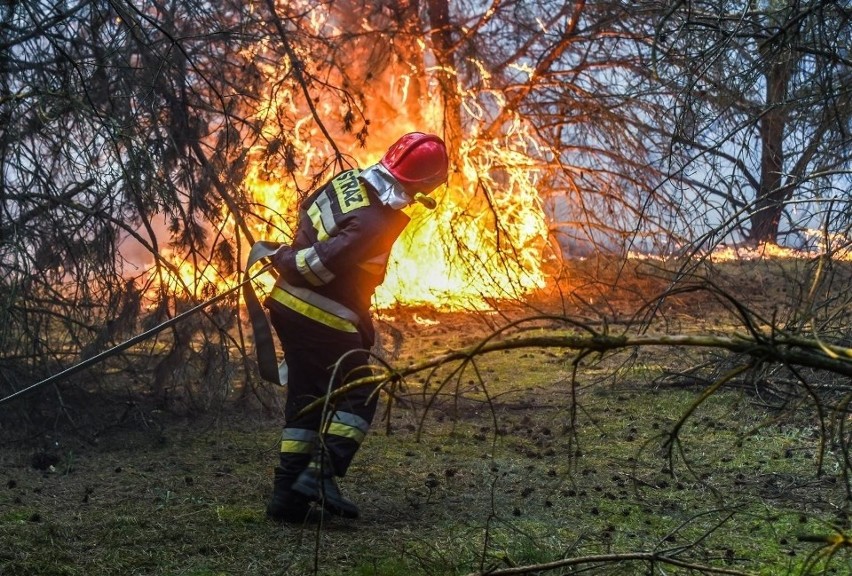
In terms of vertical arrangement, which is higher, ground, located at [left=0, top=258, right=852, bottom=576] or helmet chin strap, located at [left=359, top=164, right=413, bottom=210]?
helmet chin strap, located at [left=359, top=164, right=413, bottom=210]

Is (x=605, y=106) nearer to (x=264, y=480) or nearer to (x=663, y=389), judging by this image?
(x=663, y=389)

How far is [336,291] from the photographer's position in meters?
4.61

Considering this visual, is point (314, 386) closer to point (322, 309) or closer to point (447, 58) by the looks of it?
point (322, 309)

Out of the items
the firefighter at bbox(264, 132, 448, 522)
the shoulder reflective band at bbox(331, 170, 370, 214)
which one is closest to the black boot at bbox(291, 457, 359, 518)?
the firefighter at bbox(264, 132, 448, 522)

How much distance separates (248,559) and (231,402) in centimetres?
312

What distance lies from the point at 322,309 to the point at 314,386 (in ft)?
1.25

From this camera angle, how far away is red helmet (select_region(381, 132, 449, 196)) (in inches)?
179

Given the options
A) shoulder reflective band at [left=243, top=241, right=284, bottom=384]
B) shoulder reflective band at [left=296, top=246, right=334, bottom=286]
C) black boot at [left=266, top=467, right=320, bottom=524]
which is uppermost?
shoulder reflective band at [left=296, top=246, right=334, bottom=286]

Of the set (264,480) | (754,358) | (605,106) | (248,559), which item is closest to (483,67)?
(605,106)

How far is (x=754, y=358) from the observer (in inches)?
91.4

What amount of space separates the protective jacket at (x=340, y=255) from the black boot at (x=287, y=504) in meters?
0.76

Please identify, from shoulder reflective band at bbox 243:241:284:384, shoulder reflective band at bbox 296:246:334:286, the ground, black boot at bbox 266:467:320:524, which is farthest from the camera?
shoulder reflective band at bbox 243:241:284:384

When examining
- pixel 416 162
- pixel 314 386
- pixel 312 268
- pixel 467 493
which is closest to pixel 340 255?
pixel 312 268

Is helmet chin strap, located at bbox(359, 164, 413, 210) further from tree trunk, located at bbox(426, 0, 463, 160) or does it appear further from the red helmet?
tree trunk, located at bbox(426, 0, 463, 160)
